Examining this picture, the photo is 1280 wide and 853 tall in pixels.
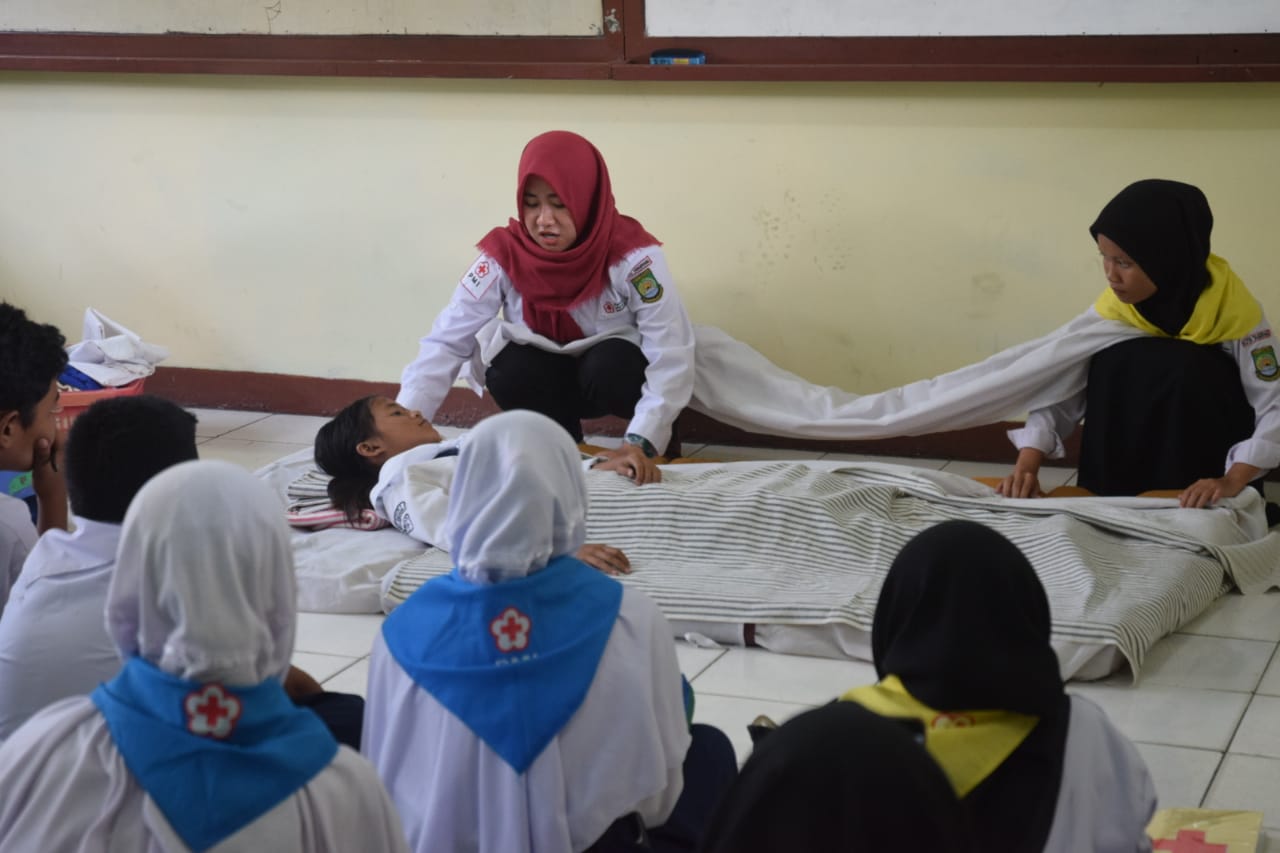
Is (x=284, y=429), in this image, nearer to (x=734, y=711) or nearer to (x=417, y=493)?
(x=417, y=493)

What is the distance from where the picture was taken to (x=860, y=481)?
3.19 meters

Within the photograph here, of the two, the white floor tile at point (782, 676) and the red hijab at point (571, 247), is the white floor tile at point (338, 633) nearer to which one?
the white floor tile at point (782, 676)

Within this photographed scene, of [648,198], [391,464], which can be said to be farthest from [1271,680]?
[648,198]

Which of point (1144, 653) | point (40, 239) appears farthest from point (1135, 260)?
point (40, 239)

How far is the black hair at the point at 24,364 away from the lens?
227cm

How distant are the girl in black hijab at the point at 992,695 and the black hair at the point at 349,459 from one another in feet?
7.05

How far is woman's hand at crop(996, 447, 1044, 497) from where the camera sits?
330 cm

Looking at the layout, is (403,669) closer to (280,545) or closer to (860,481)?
(280,545)

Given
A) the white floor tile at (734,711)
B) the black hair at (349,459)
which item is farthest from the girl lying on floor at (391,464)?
the white floor tile at (734,711)

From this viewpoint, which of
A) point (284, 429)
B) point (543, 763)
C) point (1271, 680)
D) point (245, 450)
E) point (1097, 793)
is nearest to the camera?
point (1097, 793)

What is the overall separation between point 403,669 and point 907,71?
256 centimetres

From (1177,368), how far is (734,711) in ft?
4.54

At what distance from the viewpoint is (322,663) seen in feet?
9.05

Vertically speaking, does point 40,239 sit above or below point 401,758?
above
